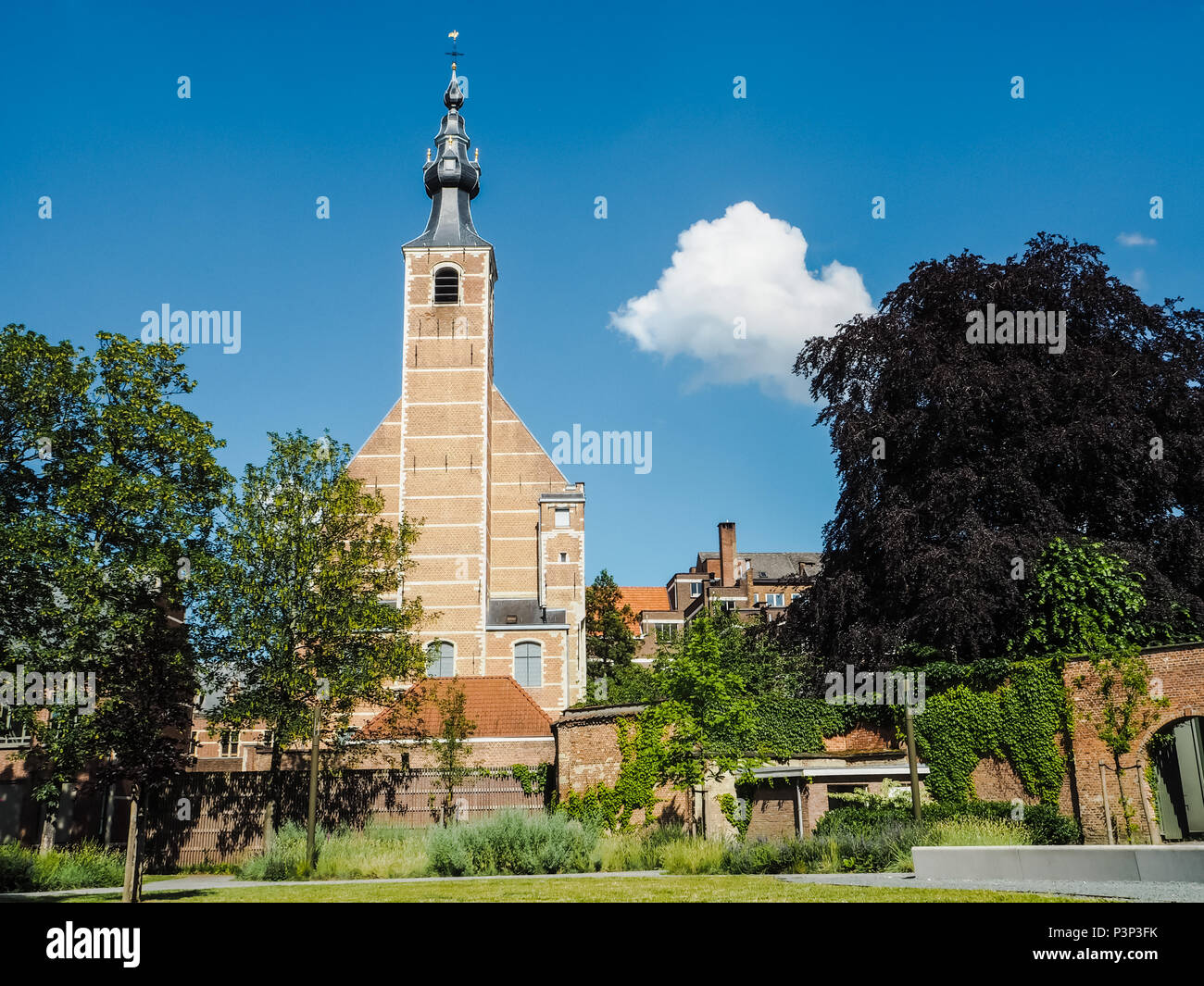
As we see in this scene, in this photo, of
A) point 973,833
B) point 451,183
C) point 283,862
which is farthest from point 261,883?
point 451,183

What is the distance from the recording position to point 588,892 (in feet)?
40.1

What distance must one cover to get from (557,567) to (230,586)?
20.5 meters

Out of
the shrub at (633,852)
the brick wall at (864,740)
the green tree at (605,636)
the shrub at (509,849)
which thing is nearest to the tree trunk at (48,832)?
the shrub at (509,849)

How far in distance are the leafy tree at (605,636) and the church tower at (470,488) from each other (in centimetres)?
826

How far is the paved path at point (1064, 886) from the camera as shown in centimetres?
964

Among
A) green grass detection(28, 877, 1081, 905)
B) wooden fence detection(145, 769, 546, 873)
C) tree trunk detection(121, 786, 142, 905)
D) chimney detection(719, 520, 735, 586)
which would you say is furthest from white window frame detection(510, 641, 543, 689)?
chimney detection(719, 520, 735, 586)

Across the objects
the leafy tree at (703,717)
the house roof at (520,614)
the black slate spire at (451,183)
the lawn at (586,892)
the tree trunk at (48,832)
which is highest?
the black slate spire at (451,183)

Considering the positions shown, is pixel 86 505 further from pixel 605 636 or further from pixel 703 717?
pixel 605 636

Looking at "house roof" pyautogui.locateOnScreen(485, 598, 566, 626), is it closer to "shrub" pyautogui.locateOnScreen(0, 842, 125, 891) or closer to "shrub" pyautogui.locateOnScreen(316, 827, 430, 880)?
A: "shrub" pyautogui.locateOnScreen(316, 827, 430, 880)

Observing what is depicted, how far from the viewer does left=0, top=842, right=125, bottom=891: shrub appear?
16859 mm

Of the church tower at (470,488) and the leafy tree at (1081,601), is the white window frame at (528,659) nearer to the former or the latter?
the church tower at (470,488)

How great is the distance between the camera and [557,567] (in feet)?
139
